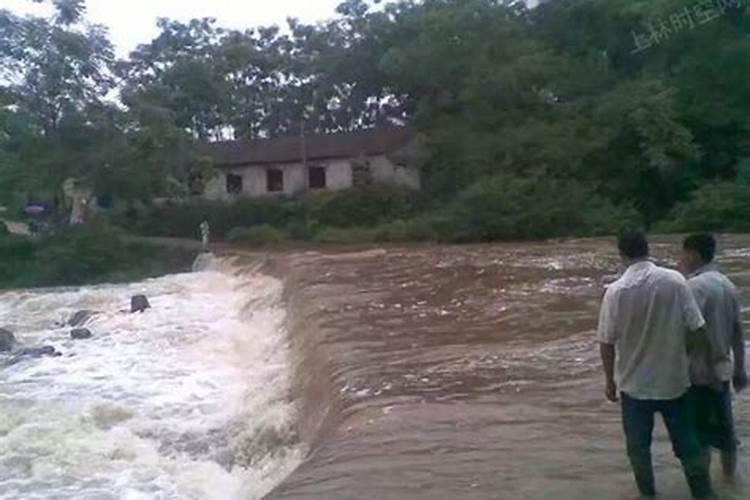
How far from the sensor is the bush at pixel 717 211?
95.9 feet

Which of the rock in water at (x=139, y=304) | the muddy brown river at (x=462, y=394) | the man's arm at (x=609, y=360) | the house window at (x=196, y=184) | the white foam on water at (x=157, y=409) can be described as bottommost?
the white foam on water at (x=157, y=409)

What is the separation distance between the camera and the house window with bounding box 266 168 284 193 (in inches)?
1710

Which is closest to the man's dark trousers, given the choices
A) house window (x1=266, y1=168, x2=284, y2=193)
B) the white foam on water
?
the white foam on water

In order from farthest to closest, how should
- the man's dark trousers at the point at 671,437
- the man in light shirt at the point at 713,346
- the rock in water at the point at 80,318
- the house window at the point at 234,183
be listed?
the house window at the point at 234,183 < the rock in water at the point at 80,318 < the man in light shirt at the point at 713,346 < the man's dark trousers at the point at 671,437

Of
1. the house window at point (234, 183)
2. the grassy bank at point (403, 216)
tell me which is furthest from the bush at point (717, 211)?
the house window at point (234, 183)

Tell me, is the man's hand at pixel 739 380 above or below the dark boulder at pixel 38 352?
above

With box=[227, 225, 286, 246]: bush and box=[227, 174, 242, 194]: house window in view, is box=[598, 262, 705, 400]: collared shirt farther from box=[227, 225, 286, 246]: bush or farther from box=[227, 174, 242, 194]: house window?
box=[227, 174, 242, 194]: house window

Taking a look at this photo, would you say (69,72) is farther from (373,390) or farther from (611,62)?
(373,390)

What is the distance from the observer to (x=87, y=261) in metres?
32.6

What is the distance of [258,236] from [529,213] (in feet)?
31.1

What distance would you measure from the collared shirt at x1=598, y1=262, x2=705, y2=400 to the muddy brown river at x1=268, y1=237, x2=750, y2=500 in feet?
2.84

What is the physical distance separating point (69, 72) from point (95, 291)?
9009 millimetres

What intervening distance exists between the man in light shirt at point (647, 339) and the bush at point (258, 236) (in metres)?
29.9

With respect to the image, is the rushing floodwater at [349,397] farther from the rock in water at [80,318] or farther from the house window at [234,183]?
the house window at [234,183]
